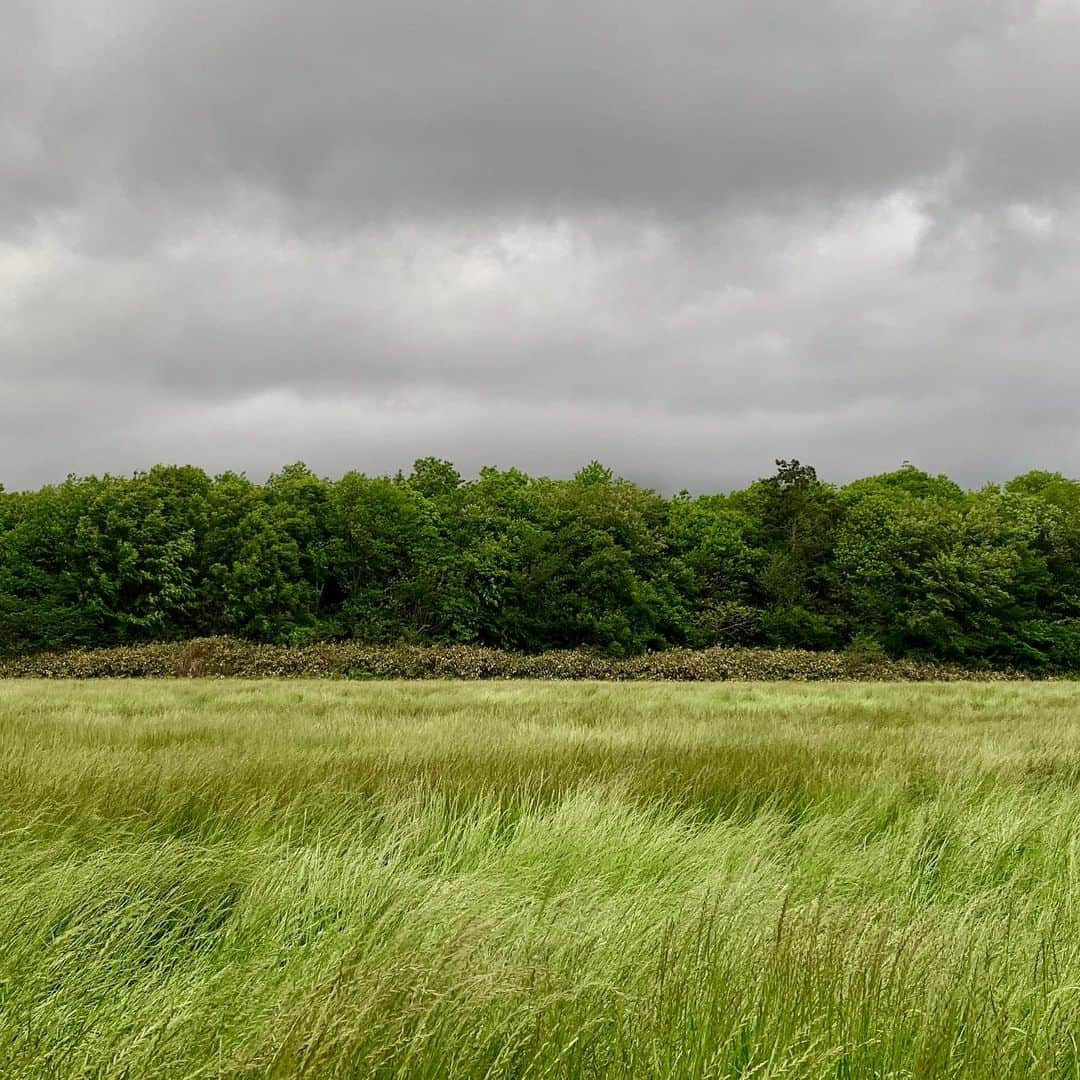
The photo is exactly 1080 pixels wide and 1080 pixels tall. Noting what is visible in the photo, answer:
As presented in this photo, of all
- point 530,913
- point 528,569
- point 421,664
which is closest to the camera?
point 530,913

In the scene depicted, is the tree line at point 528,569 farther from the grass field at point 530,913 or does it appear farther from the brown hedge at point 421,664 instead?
the grass field at point 530,913

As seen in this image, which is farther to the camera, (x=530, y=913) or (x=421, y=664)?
(x=421, y=664)

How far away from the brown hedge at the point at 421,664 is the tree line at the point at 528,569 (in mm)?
3709

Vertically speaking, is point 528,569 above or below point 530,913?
below

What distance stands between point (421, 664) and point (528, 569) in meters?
10.6

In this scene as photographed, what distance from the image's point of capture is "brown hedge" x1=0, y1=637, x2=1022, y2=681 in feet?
88.8

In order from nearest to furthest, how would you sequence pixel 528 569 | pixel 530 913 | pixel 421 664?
1. pixel 530 913
2. pixel 421 664
3. pixel 528 569

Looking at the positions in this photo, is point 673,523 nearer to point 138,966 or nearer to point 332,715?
point 332,715

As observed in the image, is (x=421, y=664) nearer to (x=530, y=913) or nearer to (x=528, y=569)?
(x=528, y=569)

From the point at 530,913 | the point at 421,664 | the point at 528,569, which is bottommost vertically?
the point at 421,664

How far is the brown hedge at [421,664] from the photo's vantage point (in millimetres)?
27078

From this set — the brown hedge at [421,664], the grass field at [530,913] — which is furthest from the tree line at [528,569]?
the grass field at [530,913]

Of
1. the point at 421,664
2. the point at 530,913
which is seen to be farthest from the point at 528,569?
the point at 530,913

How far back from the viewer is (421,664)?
28.2 meters
